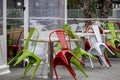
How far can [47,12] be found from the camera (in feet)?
35.7

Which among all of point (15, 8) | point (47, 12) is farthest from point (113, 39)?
point (15, 8)

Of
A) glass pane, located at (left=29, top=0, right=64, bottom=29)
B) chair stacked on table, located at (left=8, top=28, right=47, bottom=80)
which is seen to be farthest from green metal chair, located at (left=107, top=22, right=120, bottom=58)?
chair stacked on table, located at (left=8, top=28, right=47, bottom=80)

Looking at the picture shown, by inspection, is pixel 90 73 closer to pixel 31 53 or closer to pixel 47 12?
pixel 31 53

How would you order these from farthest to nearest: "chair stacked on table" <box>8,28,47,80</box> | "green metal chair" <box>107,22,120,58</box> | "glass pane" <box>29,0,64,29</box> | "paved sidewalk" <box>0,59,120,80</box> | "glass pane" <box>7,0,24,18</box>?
"green metal chair" <box>107,22,120,58</box>, "glass pane" <box>7,0,24,18</box>, "glass pane" <box>29,0,64,29</box>, "paved sidewalk" <box>0,59,120,80</box>, "chair stacked on table" <box>8,28,47,80</box>

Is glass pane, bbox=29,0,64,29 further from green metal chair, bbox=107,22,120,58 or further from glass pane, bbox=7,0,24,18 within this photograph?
green metal chair, bbox=107,22,120,58

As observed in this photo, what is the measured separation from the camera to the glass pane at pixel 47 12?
1067 cm

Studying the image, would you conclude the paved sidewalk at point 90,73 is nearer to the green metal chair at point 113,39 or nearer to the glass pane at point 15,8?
→ the green metal chair at point 113,39

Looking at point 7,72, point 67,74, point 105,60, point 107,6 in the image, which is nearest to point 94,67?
point 105,60

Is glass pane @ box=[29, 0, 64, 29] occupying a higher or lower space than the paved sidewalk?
higher

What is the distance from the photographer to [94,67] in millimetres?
10438

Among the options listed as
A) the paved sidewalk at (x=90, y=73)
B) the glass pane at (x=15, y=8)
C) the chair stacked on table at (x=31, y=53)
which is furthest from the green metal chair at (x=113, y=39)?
the chair stacked on table at (x=31, y=53)

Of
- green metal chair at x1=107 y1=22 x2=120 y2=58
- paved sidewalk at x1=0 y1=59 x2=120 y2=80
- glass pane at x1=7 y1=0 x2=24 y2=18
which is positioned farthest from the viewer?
green metal chair at x1=107 y1=22 x2=120 y2=58

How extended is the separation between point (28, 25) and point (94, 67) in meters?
2.08

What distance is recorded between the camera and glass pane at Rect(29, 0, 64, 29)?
10672 mm
